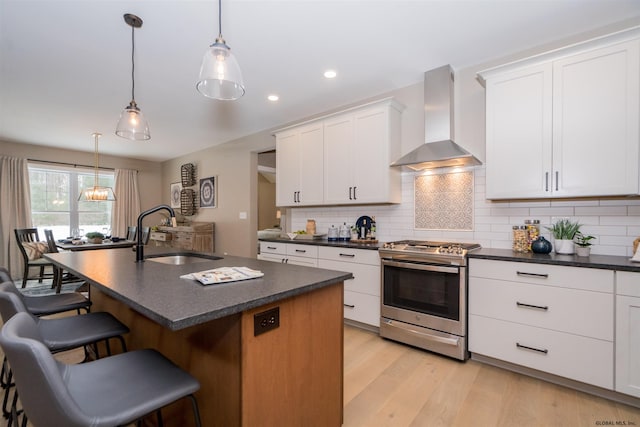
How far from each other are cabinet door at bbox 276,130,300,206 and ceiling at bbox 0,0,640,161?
414 millimetres

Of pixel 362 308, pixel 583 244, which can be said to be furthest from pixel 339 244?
pixel 583 244

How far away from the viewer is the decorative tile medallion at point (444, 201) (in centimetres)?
293

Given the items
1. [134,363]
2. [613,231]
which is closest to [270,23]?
[134,363]

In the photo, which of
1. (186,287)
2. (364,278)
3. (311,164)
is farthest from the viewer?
(311,164)

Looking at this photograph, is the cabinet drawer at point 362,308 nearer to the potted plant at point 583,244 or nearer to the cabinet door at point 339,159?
the cabinet door at point 339,159

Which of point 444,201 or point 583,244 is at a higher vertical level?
point 444,201

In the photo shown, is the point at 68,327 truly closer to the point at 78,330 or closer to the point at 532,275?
the point at 78,330

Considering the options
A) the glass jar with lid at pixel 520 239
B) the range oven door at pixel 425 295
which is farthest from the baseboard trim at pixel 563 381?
the glass jar with lid at pixel 520 239

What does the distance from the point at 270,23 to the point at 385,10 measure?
0.84m

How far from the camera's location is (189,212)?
6.55 metres

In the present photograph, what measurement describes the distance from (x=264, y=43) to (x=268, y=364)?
2.39 metres

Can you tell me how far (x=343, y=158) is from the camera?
3.52m

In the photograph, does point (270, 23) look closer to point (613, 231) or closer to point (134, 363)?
point (134, 363)

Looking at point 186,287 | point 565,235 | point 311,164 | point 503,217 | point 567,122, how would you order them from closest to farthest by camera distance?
point 186,287 → point 567,122 → point 565,235 → point 503,217 → point 311,164
